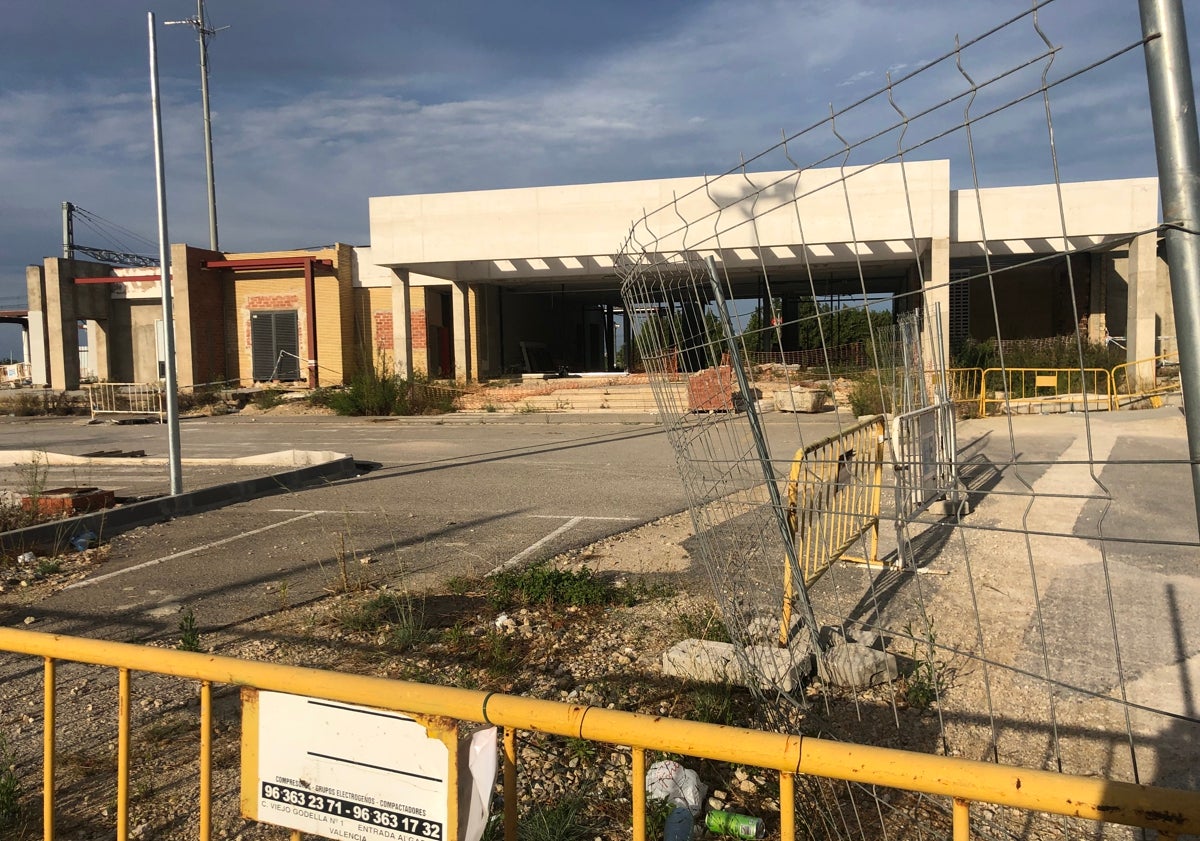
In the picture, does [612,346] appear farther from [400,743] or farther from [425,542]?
[400,743]

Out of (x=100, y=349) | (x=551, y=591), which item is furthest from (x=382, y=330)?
(x=551, y=591)

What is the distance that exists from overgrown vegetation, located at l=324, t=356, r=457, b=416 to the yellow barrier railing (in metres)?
5.26

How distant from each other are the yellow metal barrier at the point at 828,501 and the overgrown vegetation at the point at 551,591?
1343 millimetres

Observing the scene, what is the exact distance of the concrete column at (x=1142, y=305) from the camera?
2222 cm

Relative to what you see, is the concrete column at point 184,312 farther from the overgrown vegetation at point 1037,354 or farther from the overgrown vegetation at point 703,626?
the overgrown vegetation at point 703,626

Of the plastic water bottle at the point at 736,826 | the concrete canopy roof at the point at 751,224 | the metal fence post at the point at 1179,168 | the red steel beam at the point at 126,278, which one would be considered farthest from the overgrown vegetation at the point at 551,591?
the red steel beam at the point at 126,278

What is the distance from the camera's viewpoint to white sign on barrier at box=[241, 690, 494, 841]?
6.10ft

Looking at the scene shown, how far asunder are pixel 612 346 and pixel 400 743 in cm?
3952

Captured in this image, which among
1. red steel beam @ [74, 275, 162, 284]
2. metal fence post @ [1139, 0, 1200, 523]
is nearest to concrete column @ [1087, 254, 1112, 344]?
metal fence post @ [1139, 0, 1200, 523]

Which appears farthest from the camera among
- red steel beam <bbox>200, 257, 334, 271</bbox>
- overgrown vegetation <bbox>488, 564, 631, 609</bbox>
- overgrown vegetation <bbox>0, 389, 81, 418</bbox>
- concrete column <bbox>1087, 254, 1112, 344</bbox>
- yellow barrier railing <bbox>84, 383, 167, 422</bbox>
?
red steel beam <bbox>200, 257, 334, 271</bbox>

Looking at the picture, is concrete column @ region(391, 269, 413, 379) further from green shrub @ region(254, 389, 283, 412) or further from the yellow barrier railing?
the yellow barrier railing

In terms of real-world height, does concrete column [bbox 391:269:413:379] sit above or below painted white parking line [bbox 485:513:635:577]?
above

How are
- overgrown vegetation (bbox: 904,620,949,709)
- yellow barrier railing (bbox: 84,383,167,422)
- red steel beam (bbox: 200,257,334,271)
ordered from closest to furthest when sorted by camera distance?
1. overgrown vegetation (bbox: 904,620,949,709)
2. yellow barrier railing (bbox: 84,383,167,422)
3. red steel beam (bbox: 200,257,334,271)

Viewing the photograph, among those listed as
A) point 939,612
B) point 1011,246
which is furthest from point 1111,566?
point 1011,246
